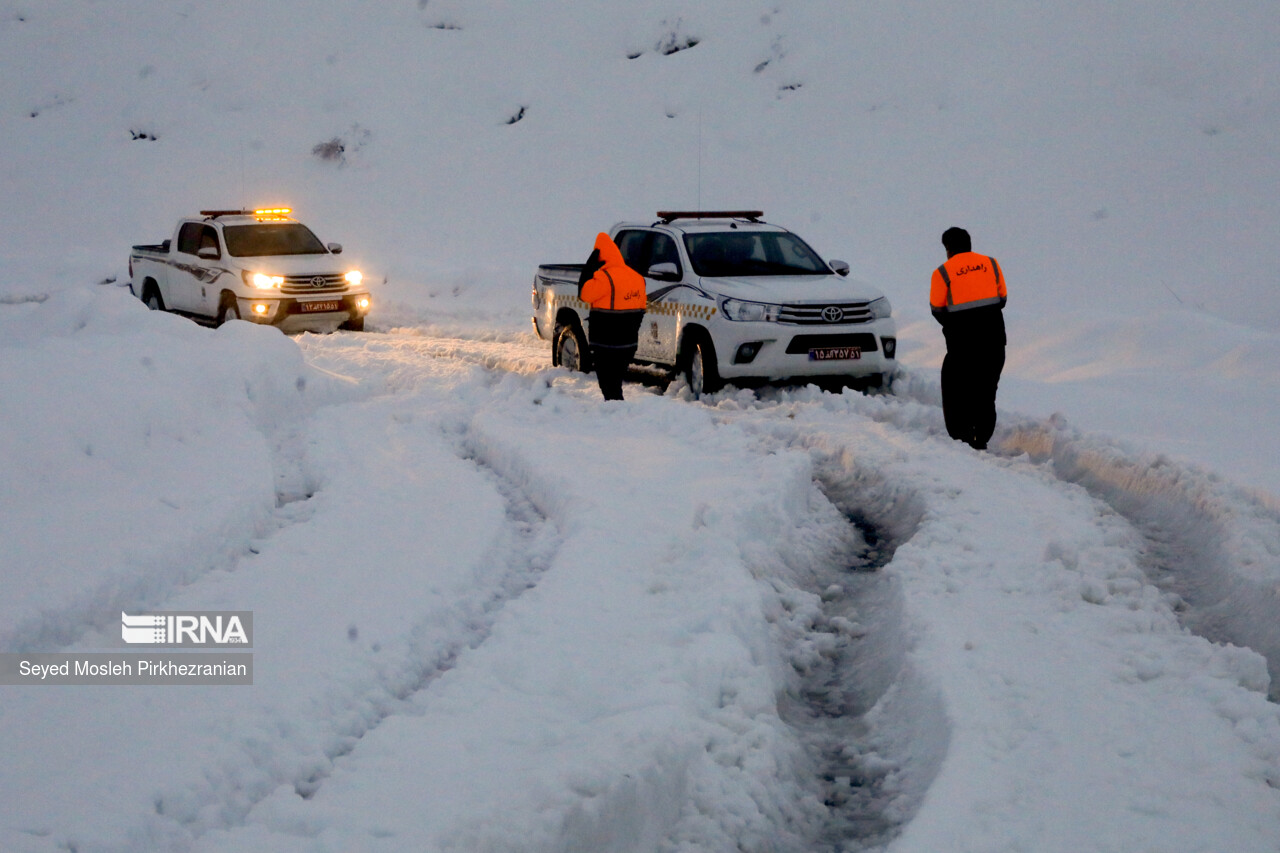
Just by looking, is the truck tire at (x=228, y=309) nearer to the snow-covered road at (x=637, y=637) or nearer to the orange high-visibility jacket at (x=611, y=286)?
the snow-covered road at (x=637, y=637)

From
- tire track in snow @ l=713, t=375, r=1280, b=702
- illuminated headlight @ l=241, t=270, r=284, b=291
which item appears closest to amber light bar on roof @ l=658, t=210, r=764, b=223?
tire track in snow @ l=713, t=375, r=1280, b=702

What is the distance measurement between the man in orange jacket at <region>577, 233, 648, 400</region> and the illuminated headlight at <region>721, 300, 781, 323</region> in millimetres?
848

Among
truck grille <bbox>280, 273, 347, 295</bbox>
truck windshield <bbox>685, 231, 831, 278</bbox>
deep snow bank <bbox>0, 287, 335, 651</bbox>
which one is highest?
truck windshield <bbox>685, 231, 831, 278</bbox>

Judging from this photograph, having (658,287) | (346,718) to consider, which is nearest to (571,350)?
(658,287)

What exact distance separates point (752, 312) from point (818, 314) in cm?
61

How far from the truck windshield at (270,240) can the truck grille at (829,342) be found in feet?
29.3

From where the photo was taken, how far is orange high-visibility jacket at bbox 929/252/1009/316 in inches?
332

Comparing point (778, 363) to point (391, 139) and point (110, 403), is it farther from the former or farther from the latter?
point (391, 139)

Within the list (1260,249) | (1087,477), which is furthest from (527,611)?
(1260,249)

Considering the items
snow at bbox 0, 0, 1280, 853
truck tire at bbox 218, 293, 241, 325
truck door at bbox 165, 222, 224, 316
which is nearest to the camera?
snow at bbox 0, 0, 1280, 853

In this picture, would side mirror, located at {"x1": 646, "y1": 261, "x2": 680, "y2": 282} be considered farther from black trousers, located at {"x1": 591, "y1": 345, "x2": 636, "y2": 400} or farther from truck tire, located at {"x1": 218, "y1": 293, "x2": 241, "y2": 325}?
truck tire, located at {"x1": 218, "y1": 293, "x2": 241, "y2": 325}

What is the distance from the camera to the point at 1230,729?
3914 mm

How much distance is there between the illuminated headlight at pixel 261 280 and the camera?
1470cm

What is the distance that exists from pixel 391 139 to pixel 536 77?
4565 millimetres
